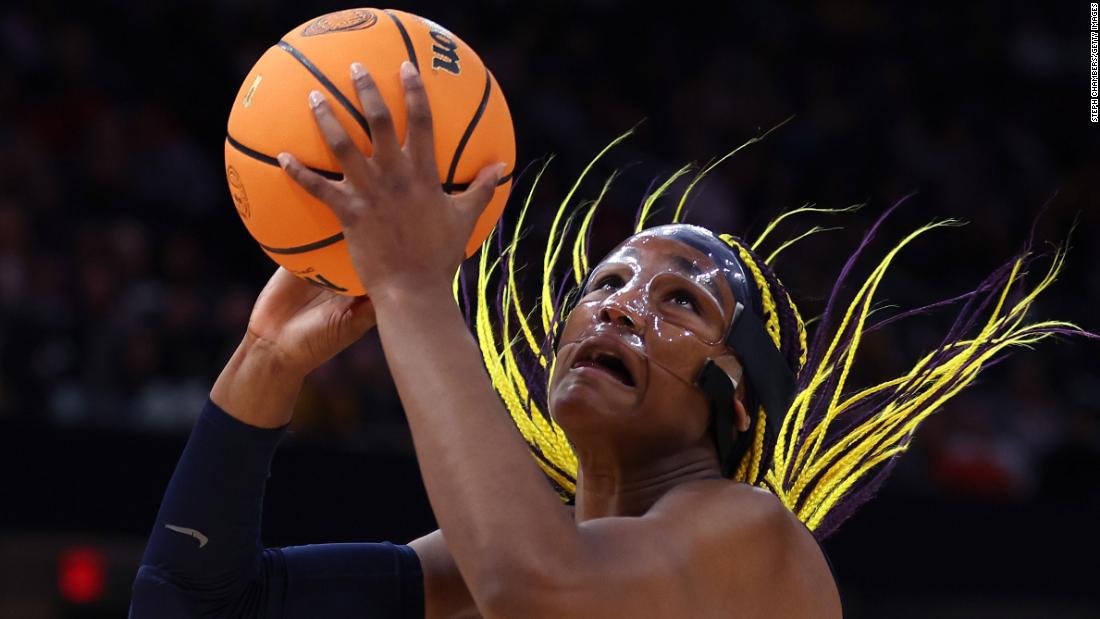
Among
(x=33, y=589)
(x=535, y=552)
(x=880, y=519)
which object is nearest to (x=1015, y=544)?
(x=880, y=519)

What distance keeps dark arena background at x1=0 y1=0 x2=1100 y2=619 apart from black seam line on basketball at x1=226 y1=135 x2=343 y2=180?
4.32 ft

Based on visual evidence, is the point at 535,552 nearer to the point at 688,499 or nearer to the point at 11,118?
the point at 688,499

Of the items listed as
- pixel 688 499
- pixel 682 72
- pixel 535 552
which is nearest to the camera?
pixel 535 552

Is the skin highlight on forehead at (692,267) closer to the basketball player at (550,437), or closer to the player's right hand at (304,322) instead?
the basketball player at (550,437)

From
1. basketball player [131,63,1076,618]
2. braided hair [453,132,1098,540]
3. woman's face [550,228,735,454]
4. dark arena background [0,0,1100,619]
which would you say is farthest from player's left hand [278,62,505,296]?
dark arena background [0,0,1100,619]

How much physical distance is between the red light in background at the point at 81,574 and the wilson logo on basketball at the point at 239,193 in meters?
4.16

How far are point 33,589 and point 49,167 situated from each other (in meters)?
1.94

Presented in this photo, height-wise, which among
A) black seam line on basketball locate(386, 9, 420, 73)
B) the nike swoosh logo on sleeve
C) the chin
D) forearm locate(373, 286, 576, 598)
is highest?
black seam line on basketball locate(386, 9, 420, 73)

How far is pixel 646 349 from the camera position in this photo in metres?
2.64

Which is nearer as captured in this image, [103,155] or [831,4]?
[103,155]

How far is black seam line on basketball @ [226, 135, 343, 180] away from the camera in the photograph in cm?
225

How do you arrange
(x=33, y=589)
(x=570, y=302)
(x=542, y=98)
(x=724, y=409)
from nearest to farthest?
(x=724, y=409), (x=570, y=302), (x=33, y=589), (x=542, y=98)

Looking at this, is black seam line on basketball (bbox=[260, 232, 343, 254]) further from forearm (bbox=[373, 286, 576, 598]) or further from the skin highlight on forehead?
the skin highlight on forehead

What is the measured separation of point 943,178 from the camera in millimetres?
10555
